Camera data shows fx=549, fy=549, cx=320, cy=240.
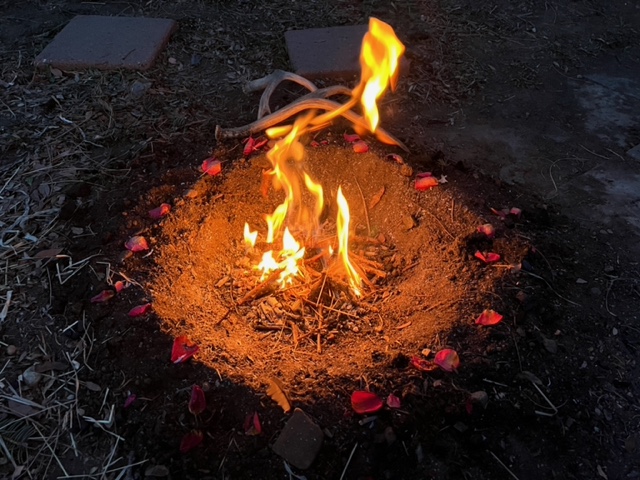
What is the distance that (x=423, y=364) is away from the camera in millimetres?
2182

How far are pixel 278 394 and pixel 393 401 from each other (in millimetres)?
432

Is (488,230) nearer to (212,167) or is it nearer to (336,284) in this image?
(336,284)

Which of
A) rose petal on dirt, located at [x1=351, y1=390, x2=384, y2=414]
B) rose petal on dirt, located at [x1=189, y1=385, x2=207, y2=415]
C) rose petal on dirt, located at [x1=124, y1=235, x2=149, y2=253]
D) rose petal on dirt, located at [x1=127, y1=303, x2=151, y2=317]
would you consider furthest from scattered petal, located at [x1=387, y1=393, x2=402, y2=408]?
rose petal on dirt, located at [x1=124, y1=235, x2=149, y2=253]

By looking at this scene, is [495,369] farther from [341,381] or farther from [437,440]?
[341,381]

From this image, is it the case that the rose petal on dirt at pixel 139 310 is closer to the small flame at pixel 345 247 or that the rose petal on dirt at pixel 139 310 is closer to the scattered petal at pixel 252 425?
the scattered petal at pixel 252 425

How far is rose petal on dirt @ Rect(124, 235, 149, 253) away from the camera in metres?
2.63

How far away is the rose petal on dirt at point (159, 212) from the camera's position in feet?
9.20

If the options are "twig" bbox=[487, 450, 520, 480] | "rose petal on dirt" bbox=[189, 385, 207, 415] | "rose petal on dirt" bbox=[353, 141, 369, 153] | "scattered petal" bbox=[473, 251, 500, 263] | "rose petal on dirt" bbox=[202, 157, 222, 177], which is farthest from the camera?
"rose petal on dirt" bbox=[353, 141, 369, 153]

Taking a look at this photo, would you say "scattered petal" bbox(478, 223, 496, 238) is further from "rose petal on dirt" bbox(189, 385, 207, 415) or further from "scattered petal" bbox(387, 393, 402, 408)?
"rose petal on dirt" bbox(189, 385, 207, 415)

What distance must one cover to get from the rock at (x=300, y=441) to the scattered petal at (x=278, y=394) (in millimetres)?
55

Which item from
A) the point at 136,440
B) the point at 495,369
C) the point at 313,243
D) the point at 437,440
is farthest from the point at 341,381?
the point at 313,243

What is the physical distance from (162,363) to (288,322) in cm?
68

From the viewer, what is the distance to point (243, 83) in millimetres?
4008

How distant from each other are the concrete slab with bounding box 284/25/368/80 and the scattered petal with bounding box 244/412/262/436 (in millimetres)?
2676
